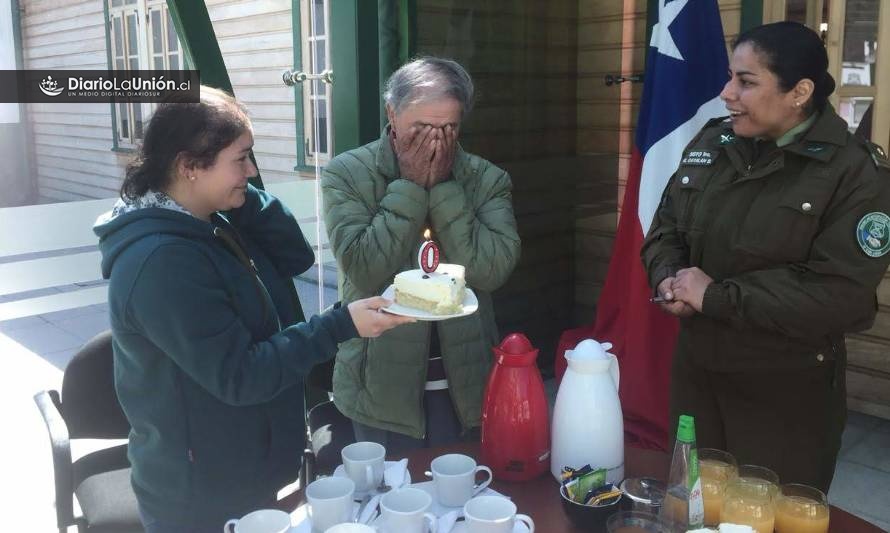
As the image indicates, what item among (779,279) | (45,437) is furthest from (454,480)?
(45,437)

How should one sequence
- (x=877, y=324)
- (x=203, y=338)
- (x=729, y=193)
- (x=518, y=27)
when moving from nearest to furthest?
(x=203, y=338) < (x=729, y=193) < (x=877, y=324) < (x=518, y=27)

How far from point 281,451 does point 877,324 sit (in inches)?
117

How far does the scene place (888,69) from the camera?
3199 mm

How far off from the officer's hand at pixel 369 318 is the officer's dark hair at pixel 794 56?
1.03 metres

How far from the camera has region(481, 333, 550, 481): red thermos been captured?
1455 mm

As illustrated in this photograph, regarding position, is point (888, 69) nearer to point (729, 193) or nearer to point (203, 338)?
point (729, 193)

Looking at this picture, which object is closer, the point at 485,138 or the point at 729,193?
the point at 729,193

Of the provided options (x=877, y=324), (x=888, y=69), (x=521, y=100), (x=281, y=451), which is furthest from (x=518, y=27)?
(x=281, y=451)

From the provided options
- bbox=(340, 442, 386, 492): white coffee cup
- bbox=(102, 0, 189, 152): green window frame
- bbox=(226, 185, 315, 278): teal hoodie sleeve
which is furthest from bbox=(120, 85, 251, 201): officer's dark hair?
bbox=(102, 0, 189, 152): green window frame

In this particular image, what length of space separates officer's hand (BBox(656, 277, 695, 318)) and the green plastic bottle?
649mm

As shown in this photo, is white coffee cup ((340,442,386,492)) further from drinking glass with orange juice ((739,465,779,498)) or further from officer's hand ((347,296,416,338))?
drinking glass with orange juice ((739,465,779,498))

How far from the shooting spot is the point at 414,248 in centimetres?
197

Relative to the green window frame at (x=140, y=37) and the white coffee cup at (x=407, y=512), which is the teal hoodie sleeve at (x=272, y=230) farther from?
the green window frame at (x=140, y=37)

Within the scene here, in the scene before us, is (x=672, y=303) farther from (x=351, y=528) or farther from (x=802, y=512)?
(x=351, y=528)
